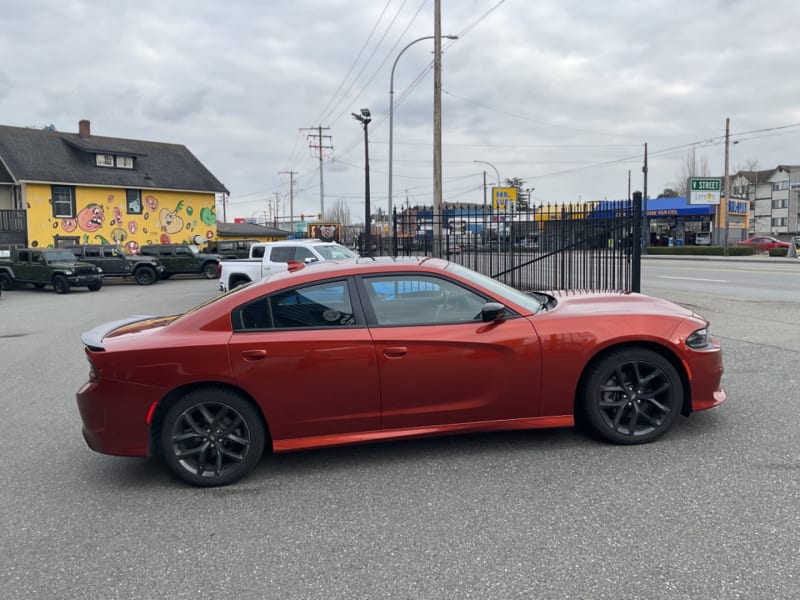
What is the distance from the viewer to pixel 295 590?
2869mm

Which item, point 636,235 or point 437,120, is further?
point 437,120

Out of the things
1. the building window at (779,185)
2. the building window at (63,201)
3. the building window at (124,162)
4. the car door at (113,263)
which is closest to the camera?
the car door at (113,263)

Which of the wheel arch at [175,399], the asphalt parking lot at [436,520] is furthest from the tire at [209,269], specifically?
the wheel arch at [175,399]

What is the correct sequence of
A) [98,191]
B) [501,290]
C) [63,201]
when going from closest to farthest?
[501,290] < [63,201] < [98,191]

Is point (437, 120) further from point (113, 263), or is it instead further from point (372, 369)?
point (113, 263)

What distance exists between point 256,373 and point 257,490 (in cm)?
78

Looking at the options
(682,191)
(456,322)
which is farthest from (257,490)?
(682,191)

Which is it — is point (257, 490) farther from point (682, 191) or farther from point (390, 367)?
point (682, 191)

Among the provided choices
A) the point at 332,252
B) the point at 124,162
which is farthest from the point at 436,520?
the point at 124,162

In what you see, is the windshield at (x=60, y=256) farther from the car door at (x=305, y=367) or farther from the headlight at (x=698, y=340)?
the headlight at (x=698, y=340)

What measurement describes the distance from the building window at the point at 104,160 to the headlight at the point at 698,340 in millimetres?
39242

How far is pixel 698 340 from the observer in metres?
4.50

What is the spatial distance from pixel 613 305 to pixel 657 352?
0.51 metres

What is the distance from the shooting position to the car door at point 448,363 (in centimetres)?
415
